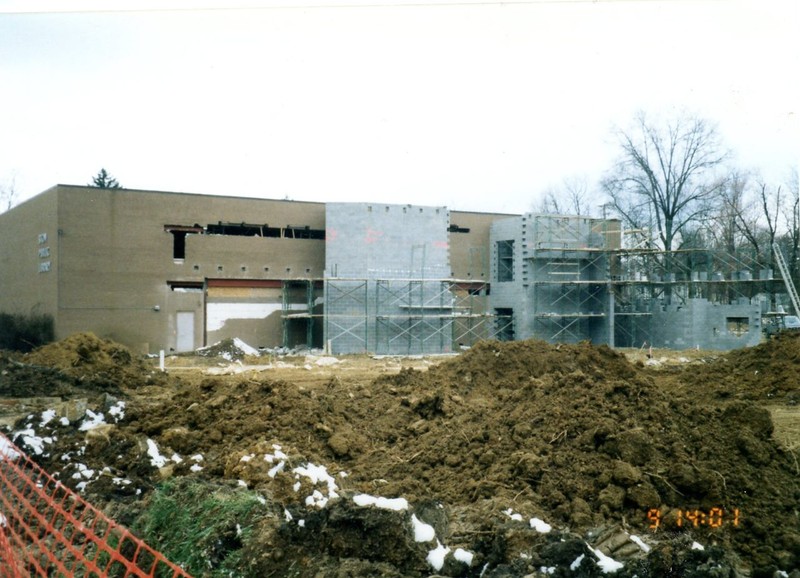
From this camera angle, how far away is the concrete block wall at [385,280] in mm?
27641

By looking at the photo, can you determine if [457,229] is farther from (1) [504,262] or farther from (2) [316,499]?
(2) [316,499]

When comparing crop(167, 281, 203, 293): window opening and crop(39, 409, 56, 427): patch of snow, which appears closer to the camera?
crop(39, 409, 56, 427): patch of snow

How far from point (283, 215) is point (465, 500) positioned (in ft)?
78.8

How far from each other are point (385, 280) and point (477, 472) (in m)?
20.8

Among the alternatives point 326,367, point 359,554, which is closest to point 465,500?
point 359,554

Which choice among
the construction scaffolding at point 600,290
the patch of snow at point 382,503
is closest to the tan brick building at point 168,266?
the construction scaffolding at point 600,290

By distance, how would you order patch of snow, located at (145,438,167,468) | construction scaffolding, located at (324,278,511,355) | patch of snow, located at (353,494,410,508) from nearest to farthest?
patch of snow, located at (353,494,410,508) < patch of snow, located at (145,438,167,468) < construction scaffolding, located at (324,278,511,355)

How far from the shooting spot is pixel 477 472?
6980mm

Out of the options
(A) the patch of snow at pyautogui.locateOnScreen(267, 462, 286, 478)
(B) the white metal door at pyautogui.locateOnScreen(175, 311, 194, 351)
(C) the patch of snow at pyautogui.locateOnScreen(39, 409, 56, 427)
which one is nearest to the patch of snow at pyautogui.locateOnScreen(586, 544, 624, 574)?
(A) the patch of snow at pyautogui.locateOnScreen(267, 462, 286, 478)

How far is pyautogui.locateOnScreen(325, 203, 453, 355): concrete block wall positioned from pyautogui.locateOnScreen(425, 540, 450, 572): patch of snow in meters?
22.3

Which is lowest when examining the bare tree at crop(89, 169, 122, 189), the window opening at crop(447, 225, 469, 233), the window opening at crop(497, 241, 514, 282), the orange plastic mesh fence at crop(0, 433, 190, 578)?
the orange plastic mesh fence at crop(0, 433, 190, 578)

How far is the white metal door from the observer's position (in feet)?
86.6

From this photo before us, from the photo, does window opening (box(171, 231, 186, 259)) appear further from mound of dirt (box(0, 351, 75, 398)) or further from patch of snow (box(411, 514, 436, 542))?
patch of snow (box(411, 514, 436, 542))

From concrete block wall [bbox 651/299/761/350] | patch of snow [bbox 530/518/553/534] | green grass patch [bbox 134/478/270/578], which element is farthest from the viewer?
concrete block wall [bbox 651/299/761/350]
